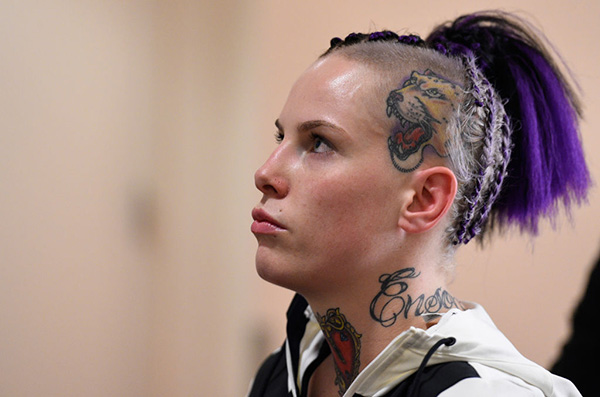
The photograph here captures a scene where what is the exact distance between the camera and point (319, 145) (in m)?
0.95

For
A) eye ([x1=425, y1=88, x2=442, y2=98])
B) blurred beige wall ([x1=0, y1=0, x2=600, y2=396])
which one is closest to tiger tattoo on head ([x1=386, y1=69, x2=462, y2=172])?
eye ([x1=425, y1=88, x2=442, y2=98])

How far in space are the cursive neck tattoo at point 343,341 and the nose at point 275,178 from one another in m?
0.21

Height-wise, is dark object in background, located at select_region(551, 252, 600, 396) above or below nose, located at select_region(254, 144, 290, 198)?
below

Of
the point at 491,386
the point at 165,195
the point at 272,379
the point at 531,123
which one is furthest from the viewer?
the point at 165,195

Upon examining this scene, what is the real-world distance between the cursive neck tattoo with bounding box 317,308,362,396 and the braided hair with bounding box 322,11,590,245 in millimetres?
239

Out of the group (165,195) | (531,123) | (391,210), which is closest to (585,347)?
(531,123)

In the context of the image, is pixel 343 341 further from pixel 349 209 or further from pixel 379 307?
pixel 349 209

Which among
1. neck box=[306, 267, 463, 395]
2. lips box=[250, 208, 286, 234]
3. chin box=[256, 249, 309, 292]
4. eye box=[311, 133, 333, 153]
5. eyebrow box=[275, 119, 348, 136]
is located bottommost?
neck box=[306, 267, 463, 395]

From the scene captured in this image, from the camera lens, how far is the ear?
3.07ft

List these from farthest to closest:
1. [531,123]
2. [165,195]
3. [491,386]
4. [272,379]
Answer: [165,195] → [272,379] → [531,123] → [491,386]

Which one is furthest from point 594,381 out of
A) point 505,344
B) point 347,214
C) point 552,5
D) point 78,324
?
point 78,324

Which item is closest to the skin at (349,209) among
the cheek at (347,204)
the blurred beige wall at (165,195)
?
the cheek at (347,204)

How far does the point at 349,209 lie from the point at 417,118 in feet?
0.59

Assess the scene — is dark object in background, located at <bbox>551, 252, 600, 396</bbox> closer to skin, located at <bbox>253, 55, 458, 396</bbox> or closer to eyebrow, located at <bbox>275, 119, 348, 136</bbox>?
skin, located at <bbox>253, 55, 458, 396</bbox>
